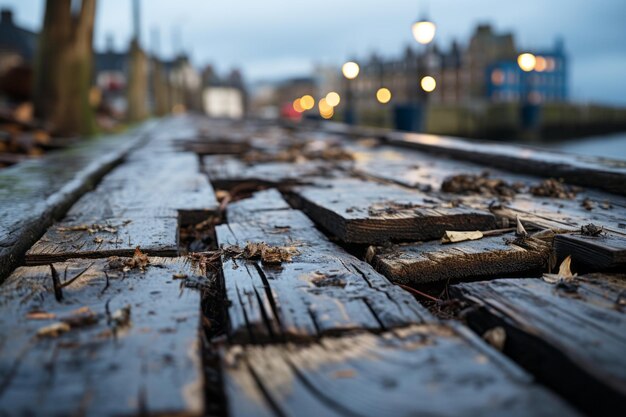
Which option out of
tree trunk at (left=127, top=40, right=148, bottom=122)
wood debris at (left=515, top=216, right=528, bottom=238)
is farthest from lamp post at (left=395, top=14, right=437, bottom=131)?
wood debris at (left=515, top=216, right=528, bottom=238)

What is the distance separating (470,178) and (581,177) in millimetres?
652

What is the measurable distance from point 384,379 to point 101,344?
566 mm

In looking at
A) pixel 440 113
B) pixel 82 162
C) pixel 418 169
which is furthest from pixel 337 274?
pixel 440 113

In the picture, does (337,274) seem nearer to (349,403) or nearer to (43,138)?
(349,403)

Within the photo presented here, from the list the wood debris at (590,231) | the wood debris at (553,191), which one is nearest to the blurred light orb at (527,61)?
the wood debris at (553,191)

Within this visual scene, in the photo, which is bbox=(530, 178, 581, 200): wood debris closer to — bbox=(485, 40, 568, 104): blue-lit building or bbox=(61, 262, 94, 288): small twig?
bbox=(61, 262, 94, 288): small twig

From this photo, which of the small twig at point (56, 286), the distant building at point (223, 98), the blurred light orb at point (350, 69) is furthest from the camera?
the distant building at point (223, 98)

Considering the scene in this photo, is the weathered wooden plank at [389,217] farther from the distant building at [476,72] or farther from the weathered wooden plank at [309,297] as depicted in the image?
the distant building at [476,72]

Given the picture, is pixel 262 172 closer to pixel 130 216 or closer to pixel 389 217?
pixel 130 216

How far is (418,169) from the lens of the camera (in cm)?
439

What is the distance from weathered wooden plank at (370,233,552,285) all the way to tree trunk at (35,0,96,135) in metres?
8.88

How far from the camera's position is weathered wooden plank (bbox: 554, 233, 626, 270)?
63.8 inches

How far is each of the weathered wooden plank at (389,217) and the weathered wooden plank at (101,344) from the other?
2.31 ft

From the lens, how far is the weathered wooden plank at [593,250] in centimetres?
162
